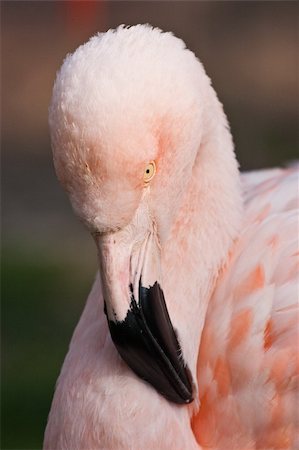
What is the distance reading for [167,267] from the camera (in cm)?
297

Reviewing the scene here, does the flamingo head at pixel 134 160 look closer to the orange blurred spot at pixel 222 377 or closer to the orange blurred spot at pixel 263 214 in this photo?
the orange blurred spot at pixel 222 377

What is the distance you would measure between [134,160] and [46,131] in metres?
5.71

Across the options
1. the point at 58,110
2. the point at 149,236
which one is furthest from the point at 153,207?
the point at 58,110

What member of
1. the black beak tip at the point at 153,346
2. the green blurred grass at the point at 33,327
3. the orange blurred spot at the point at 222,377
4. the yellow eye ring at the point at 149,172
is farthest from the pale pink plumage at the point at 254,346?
the green blurred grass at the point at 33,327

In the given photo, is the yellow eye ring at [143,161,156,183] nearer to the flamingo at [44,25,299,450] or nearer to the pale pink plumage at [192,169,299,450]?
the flamingo at [44,25,299,450]

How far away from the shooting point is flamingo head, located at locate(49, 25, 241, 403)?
245cm

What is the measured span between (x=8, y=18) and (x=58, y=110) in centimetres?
740

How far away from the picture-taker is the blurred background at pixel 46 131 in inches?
234

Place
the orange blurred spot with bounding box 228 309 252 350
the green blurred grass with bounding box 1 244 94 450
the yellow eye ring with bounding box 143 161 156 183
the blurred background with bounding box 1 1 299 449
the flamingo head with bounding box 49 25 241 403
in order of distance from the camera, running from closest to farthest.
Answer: the flamingo head with bounding box 49 25 241 403, the yellow eye ring with bounding box 143 161 156 183, the orange blurred spot with bounding box 228 309 252 350, the green blurred grass with bounding box 1 244 94 450, the blurred background with bounding box 1 1 299 449

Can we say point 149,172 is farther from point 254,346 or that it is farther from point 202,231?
point 254,346

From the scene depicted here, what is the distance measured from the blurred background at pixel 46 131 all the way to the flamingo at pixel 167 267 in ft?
8.06

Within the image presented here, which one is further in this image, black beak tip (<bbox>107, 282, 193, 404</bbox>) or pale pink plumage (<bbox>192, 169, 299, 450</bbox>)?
pale pink plumage (<bbox>192, 169, 299, 450</bbox>)

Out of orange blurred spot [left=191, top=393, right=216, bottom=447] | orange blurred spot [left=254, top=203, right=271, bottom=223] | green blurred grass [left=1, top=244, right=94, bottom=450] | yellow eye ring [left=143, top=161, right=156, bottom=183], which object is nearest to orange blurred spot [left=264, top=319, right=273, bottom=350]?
orange blurred spot [left=191, top=393, right=216, bottom=447]

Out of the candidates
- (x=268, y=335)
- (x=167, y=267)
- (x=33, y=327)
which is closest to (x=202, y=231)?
(x=167, y=267)
